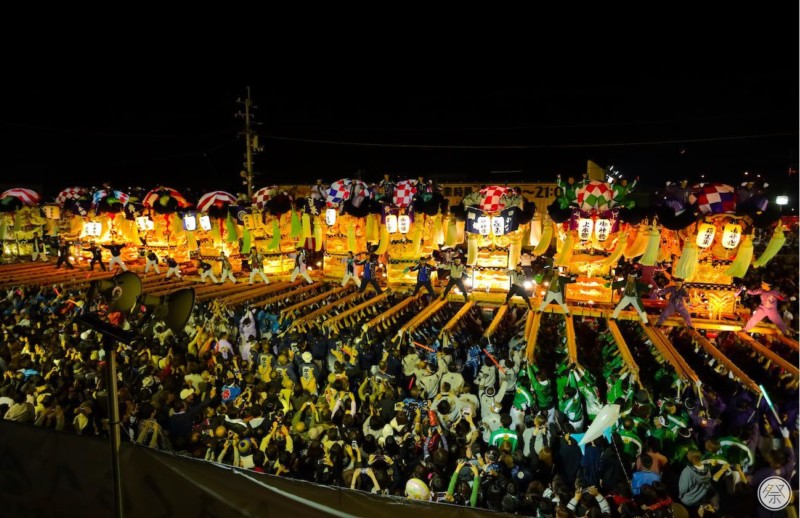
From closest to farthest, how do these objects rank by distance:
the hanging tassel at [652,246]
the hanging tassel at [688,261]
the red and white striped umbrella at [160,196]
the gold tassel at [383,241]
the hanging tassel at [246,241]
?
the hanging tassel at [688,261] → the hanging tassel at [652,246] → the gold tassel at [383,241] → the hanging tassel at [246,241] → the red and white striped umbrella at [160,196]

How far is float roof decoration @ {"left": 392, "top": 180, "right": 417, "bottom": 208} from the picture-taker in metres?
13.0

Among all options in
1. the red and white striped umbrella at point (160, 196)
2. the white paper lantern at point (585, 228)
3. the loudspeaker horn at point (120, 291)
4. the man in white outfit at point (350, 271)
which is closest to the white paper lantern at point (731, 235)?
the white paper lantern at point (585, 228)

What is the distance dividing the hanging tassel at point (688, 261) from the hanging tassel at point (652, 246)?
56 centimetres

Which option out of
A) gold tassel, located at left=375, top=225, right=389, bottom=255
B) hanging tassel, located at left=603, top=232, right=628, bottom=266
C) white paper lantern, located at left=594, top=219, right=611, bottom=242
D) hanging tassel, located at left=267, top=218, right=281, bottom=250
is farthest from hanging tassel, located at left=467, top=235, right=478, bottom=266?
hanging tassel, located at left=267, top=218, right=281, bottom=250

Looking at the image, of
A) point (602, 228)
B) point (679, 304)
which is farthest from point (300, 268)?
point (679, 304)

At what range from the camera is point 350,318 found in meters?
10.8

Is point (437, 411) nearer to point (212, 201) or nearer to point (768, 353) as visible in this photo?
point (768, 353)

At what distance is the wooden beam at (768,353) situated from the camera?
24.3 ft

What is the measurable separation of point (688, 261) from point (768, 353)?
2.61m

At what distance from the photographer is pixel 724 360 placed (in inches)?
304

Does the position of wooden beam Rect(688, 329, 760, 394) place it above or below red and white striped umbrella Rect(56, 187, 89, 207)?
below

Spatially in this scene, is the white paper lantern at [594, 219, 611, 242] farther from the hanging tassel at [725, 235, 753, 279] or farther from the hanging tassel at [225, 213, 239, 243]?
the hanging tassel at [225, 213, 239, 243]

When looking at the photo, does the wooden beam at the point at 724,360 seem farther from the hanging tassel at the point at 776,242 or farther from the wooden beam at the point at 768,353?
the hanging tassel at the point at 776,242

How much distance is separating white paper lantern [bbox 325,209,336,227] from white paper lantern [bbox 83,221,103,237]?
1083 cm
